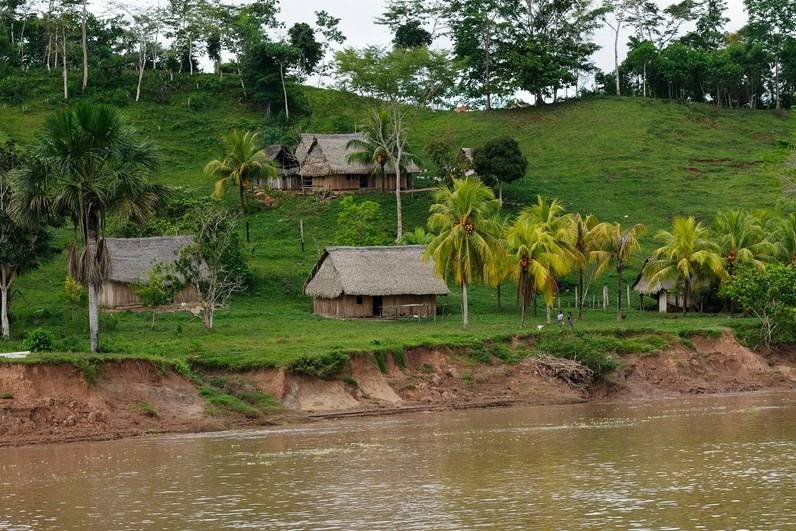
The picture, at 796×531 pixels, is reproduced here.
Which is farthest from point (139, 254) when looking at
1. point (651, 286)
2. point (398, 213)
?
point (651, 286)

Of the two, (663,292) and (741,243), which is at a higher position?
(741,243)

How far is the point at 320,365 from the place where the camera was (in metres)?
41.6

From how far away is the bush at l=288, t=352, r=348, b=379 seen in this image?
136 ft

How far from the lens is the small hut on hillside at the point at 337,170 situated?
7950cm

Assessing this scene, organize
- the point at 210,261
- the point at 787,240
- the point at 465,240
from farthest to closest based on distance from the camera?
the point at 787,240 < the point at 210,261 < the point at 465,240

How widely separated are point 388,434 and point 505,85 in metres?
66.0

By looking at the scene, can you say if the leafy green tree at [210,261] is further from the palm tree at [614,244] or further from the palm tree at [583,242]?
the palm tree at [614,244]

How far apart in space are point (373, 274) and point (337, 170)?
2391cm

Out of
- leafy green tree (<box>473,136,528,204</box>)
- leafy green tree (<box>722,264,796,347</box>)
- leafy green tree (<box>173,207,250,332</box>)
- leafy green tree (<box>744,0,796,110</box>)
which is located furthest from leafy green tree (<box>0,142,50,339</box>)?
leafy green tree (<box>744,0,796,110</box>)

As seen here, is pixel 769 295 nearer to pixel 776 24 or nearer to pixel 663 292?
pixel 663 292

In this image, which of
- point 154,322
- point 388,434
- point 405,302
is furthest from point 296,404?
point 405,302

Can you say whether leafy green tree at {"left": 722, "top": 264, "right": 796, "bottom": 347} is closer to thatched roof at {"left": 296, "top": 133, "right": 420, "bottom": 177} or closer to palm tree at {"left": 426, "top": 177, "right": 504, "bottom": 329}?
palm tree at {"left": 426, "top": 177, "right": 504, "bottom": 329}

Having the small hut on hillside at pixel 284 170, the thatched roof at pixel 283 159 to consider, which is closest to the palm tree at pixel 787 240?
the small hut on hillside at pixel 284 170

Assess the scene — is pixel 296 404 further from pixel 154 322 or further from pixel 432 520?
pixel 432 520
